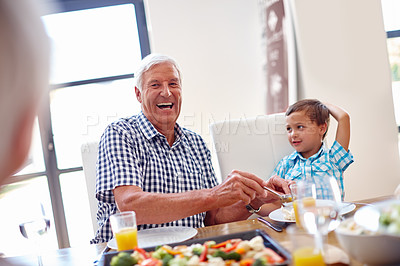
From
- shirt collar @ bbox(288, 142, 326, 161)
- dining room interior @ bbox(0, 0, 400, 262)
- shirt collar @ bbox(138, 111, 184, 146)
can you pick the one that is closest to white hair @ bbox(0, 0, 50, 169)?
shirt collar @ bbox(138, 111, 184, 146)

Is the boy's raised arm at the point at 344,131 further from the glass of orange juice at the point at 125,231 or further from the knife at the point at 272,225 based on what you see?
the glass of orange juice at the point at 125,231

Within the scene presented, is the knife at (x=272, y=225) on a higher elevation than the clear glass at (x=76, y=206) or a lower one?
higher

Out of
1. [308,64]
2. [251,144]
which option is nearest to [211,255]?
[251,144]

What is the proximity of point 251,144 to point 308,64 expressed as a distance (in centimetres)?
111

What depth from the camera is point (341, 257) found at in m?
0.84

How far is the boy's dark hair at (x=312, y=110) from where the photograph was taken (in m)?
2.21

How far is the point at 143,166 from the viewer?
166 cm

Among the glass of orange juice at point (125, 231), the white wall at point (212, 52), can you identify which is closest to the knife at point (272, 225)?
the glass of orange juice at point (125, 231)

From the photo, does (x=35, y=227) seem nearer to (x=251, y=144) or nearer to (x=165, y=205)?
(x=165, y=205)

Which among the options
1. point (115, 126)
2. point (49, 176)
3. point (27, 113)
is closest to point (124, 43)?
point (49, 176)

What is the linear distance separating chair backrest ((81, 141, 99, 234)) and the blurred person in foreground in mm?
1667

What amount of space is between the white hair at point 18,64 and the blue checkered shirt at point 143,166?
4.34 feet

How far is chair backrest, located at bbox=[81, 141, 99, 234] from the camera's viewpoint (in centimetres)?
180

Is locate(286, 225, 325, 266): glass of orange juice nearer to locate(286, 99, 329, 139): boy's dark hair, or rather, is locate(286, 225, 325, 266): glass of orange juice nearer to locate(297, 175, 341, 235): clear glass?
locate(297, 175, 341, 235): clear glass
